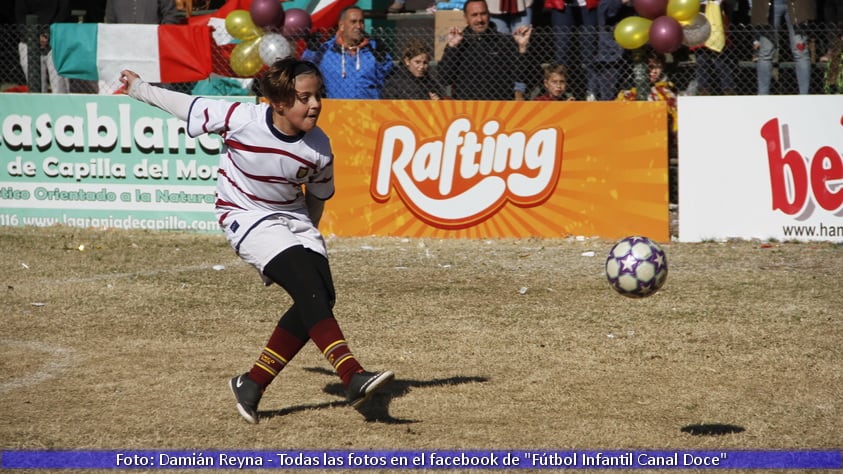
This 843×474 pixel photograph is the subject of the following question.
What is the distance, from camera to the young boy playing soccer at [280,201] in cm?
638

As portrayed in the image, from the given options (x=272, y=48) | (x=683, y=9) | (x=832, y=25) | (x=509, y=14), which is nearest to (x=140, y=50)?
(x=272, y=48)

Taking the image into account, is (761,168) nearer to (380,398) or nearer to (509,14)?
(509,14)

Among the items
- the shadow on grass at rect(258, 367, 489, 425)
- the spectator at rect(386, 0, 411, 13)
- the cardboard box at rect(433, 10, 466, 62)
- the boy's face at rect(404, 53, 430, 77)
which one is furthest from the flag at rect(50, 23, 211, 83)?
the shadow on grass at rect(258, 367, 489, 425)

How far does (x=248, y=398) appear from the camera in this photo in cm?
638

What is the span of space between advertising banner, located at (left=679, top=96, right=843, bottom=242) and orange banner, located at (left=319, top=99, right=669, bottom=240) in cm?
38

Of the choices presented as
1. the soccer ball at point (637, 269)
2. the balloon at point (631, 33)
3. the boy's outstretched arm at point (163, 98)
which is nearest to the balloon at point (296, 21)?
the balloon at point (631, 33)

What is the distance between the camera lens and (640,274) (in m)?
6.50

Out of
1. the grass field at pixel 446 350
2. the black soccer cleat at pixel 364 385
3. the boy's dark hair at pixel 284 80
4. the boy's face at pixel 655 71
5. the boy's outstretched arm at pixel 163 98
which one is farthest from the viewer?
the boy's face at pixel 655 71

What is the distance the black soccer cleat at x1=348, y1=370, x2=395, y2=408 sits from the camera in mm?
6066

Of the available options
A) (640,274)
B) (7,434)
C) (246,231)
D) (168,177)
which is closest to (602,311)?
(640,274)

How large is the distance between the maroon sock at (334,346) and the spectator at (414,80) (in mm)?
7793

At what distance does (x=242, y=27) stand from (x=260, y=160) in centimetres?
Result: 857
